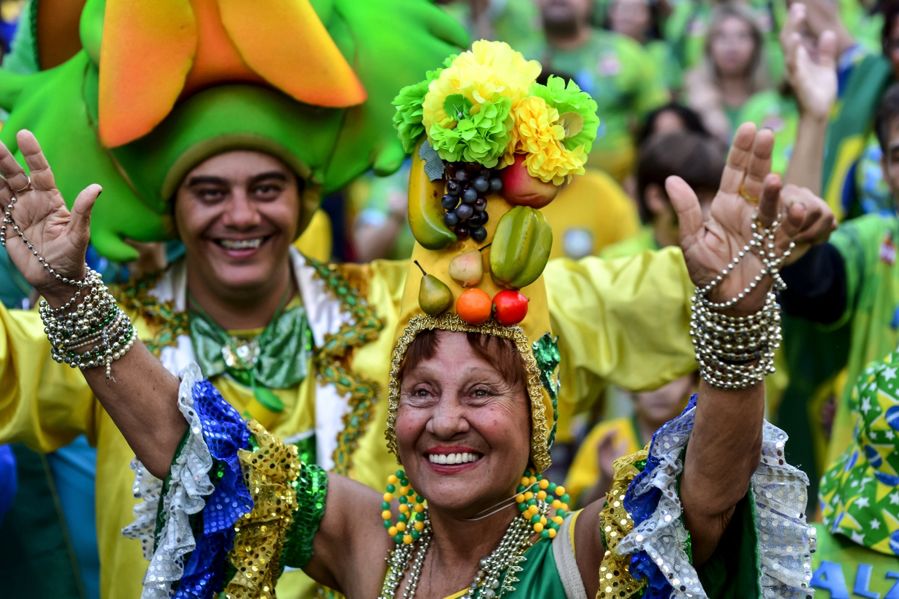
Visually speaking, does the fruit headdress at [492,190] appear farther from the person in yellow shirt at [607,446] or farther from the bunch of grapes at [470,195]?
the person in yellow shirt at [607,446]

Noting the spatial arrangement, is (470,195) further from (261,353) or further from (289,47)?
(261,353)

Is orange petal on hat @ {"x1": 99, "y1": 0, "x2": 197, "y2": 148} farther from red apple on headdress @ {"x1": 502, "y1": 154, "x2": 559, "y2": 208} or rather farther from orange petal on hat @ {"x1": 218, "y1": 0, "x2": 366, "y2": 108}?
red apple on headdress @ {"x1": 502, "y1": 154, "x2": 559, "y2": 208}

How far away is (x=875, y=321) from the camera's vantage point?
200 inches

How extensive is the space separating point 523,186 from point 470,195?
108mm

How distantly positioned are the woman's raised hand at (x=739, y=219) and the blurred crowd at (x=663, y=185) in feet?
5.68

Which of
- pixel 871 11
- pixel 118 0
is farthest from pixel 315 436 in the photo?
pixel 871 11

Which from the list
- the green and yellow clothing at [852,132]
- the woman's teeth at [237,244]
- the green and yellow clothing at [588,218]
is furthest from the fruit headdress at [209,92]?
the green and yellow clothing at [588,218]

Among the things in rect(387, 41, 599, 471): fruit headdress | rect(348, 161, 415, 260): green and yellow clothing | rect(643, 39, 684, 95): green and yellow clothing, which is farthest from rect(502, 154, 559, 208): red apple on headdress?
rect(643, 39, 684, 95): green and yellow clothing

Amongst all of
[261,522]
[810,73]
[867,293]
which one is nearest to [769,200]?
[261,522]

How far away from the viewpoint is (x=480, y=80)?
3.18 metres

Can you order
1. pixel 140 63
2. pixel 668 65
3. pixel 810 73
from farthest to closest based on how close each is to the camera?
pixel 668 65, pixel 810 73, pixel 140 63

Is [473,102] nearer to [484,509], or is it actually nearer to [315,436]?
[484,509]

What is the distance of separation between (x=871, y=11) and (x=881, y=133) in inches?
148

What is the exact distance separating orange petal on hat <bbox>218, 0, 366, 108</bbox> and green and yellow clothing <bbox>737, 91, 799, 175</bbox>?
3.37 metres
